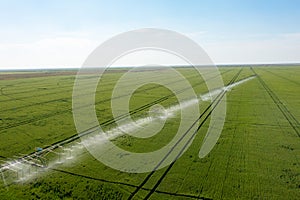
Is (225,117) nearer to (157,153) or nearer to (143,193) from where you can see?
(157,153)

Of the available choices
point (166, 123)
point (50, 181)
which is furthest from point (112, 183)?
point (166, 123)

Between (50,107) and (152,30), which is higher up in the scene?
(152,30)

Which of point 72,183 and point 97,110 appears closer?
point 72,183

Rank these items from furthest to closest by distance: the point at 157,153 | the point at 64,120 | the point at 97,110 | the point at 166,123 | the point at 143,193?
the point at 97,110 → the point at 64,120 → the point at 166,123 → the point at 157,153 → the point at 143,193

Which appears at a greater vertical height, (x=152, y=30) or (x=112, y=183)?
(x=152, y=30)

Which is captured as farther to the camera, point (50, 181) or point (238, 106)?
point (238, 106)

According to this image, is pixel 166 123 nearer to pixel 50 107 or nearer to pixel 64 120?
pixel 64 120

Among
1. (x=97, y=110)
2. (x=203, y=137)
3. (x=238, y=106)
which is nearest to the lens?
(x=203, y=137)

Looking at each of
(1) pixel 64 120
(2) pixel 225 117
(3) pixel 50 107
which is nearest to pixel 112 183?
(1) pixel 64 120

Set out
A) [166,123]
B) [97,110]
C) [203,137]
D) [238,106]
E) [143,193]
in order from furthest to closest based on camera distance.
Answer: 1. [238,106]
2. [97,110]
3. [166,123]
4. [203,137]
5. [143,193]
